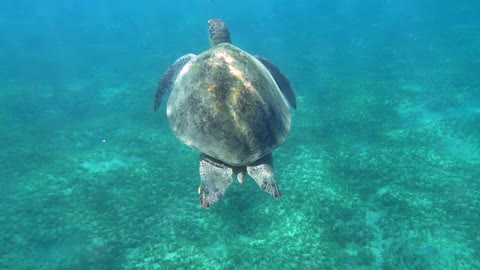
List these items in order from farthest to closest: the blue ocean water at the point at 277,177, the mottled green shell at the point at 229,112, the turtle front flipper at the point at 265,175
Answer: the blue ocean water at the point at 277,177
the turtle front flipper at the point at 265,175
the mottled green shell at the point at 229,112

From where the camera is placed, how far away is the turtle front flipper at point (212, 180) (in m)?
3.70

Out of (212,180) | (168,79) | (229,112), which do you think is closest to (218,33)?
(168,79)

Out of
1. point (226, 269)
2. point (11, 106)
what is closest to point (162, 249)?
point (226, 269)

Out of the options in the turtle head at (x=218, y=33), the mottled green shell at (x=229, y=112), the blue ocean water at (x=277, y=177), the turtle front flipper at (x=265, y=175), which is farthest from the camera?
the turtle head at (x=218, y=33)

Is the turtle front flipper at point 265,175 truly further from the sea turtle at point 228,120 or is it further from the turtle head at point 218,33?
the turtle head at point 218,33

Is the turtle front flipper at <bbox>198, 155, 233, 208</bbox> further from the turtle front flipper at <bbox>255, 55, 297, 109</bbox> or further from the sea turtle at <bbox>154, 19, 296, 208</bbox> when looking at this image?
the turtle front flipper at <bbox>255, 55, 297, 109</bbox>

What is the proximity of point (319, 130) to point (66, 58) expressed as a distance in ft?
45.8

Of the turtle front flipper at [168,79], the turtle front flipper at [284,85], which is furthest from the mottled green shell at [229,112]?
the turtle front flipper at [168,79]

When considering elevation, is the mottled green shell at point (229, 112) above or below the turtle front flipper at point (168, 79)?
below

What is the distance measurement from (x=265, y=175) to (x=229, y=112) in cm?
90

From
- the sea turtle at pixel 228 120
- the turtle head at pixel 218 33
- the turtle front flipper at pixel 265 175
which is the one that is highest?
the turtle head at pixel 218 33

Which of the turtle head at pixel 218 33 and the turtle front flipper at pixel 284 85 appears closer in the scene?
the turtle front flipper at pixel 284 85

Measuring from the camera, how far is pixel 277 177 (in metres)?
6.35

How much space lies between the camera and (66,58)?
53.2 ft
